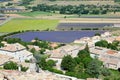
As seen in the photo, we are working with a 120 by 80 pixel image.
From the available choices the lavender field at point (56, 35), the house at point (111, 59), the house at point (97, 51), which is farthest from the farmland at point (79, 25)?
the house at point (111, 59)

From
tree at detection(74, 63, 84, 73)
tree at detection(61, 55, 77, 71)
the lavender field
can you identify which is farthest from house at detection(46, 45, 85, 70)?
the lavender field

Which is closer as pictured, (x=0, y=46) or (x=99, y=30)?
(x=0, y=46)

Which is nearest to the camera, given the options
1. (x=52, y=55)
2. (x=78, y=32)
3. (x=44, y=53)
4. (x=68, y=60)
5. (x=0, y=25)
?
(x=68, y=60)

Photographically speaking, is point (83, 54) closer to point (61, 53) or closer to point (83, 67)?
point (61, 53)

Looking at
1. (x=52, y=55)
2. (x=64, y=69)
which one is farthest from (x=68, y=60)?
(x=52, y=55)

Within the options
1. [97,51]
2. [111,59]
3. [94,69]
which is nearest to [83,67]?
[94,69]

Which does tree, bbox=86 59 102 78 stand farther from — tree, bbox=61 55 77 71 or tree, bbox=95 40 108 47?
tree, bbox=95 40 108 47

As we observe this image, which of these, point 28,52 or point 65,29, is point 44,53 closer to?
point 28,52
